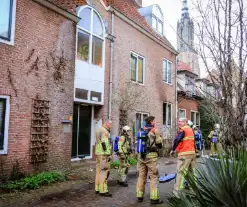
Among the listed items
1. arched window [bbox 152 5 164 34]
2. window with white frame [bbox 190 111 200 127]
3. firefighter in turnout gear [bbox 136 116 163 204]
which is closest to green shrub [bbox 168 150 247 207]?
firefighter in turnout gear [bbox 136 116 163 204]

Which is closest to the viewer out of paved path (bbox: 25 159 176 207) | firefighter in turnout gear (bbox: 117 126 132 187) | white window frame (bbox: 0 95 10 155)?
paved path (bbox: 25 159 176 207)

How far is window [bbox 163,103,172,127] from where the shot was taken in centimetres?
1881

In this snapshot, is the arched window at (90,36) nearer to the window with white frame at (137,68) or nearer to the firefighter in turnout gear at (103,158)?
the window with white frame at (137,68)

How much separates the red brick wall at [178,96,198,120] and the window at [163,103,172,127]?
240cm

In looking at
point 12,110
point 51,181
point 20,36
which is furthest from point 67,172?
point 20,36

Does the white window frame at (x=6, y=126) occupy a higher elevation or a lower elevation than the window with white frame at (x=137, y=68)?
lower

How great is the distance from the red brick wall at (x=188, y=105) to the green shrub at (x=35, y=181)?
564 inches

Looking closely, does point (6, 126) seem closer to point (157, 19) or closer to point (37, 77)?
point (37, 77)

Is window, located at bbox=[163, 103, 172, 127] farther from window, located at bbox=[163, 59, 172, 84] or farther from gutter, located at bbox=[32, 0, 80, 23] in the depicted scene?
gutter, located at bbox=[32, 0, 80, 23]

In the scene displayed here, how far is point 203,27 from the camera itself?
4.90 m

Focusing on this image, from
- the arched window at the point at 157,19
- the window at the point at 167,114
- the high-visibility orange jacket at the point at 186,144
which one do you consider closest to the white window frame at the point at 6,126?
the high-visibility orange jacket at the point at 186,144

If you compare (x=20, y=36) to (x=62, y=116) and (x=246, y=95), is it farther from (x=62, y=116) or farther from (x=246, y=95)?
(x=246, y=95)

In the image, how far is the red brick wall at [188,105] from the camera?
856 inches

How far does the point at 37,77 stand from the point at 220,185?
25.1 ft
